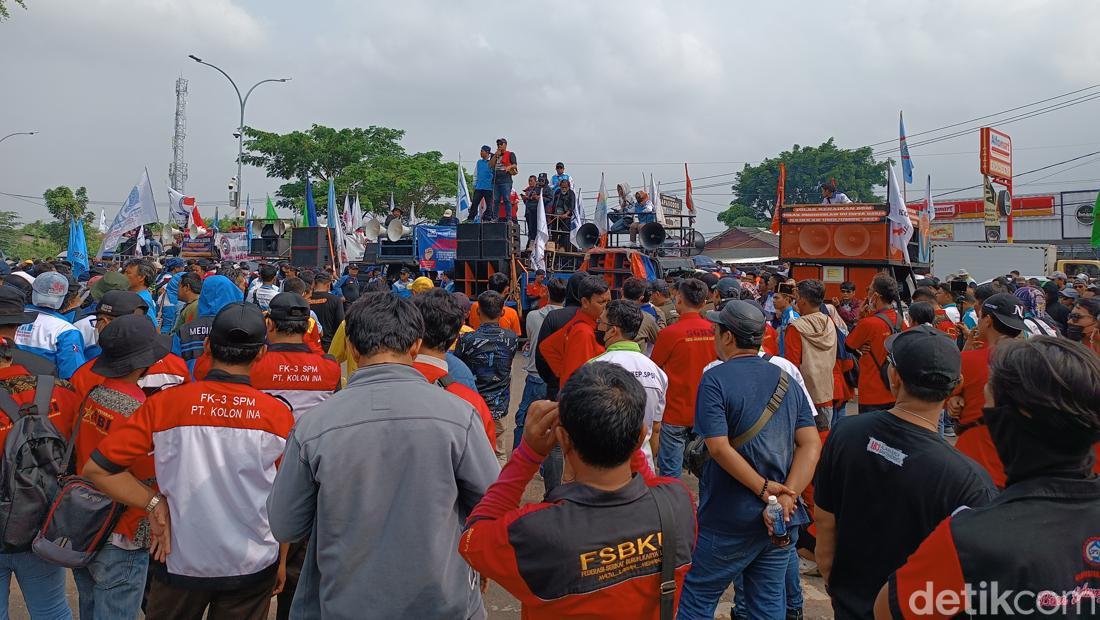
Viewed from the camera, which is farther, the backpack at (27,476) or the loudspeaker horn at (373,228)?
the loudspeaker horn at (373,228)

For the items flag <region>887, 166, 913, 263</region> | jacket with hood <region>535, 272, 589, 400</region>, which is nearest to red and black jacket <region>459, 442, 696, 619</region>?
jacket with hood <region>535, 272, 589, 400</region>

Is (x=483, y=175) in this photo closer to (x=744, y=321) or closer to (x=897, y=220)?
(x=897, y=220)

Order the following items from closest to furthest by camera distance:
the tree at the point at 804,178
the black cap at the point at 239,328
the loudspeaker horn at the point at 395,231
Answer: the black cap at the point at 239,328
the loudspeaker horn at the point at 395,231
the tree at the point at 804,178

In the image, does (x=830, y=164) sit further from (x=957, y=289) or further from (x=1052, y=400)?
(x=1052, y=400)

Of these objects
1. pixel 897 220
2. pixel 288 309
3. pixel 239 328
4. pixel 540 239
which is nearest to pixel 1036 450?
pixel 239 328

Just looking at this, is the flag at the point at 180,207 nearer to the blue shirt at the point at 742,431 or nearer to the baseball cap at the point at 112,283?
the baseball cap at the point at 112,283

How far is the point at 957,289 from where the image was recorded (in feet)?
32.9

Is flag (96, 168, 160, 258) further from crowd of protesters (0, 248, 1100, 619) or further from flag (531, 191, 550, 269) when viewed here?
crowd of protesters (0, 248, 1100, 619)

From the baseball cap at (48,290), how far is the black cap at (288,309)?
1.84 m

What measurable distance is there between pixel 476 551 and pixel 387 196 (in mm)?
41640

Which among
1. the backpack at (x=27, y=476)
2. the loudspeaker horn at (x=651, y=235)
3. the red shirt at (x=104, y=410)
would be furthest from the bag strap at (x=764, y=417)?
the loudspeaker horn at (x=651, y=235)

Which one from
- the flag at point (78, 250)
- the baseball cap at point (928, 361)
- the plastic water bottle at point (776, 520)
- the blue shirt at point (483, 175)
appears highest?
the blue shirt at point (483, 175)

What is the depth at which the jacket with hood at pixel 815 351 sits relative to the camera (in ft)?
18.9

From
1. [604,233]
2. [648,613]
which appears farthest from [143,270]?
[604,233]
